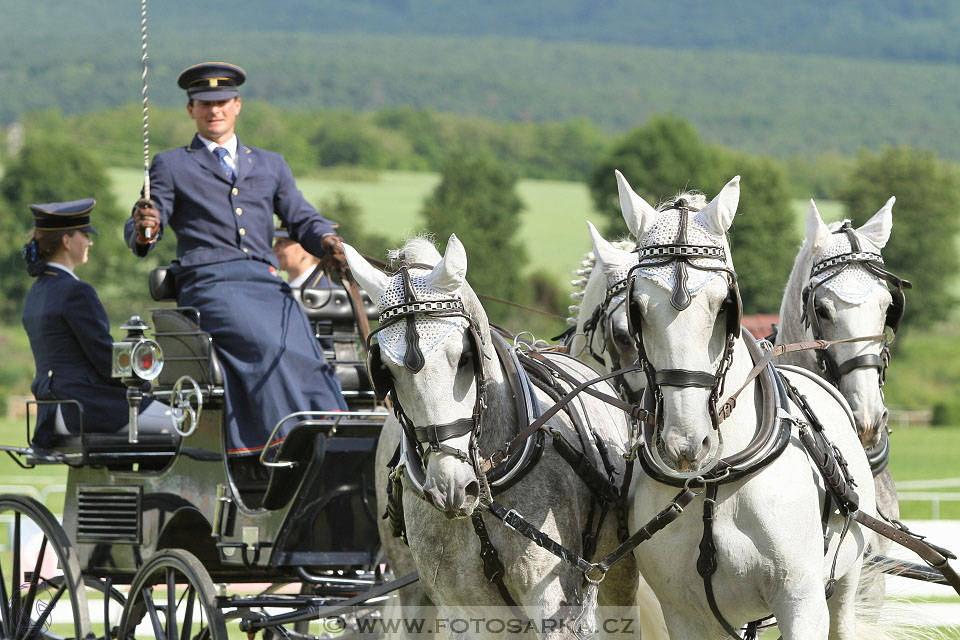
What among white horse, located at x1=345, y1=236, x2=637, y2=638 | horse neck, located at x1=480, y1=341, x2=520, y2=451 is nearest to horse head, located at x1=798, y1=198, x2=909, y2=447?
white horse, located at x1=345, y1=236, x2=637, y2=638

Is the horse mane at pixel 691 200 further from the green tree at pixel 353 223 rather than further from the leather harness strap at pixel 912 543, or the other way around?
the green tree at pixel 353 223

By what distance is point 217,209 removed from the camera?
5.60m

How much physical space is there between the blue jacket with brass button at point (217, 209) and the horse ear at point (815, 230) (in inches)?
84.1

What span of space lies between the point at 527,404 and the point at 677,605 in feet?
2.54

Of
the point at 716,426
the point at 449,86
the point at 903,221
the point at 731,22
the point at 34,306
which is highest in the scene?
the point at 731,22

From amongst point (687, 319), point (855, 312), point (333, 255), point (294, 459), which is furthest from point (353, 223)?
point (687, 319)

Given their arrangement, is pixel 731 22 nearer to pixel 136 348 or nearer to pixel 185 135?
pixel 185 135

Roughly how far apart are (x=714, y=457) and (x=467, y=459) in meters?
0.70

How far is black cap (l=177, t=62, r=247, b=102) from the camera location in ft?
18.6

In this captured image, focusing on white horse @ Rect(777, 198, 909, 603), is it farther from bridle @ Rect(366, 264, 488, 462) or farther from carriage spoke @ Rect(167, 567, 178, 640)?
carriage spoke @ Rect(167, 567, 178, 640)

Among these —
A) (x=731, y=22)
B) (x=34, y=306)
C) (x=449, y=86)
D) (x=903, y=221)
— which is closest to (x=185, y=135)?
(x=903, y=221)

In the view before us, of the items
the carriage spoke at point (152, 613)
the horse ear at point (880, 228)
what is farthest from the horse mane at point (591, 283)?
the carriage spoke at point (152, 613)

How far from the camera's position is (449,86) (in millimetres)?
144625

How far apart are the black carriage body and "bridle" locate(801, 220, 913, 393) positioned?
5.94 ft
